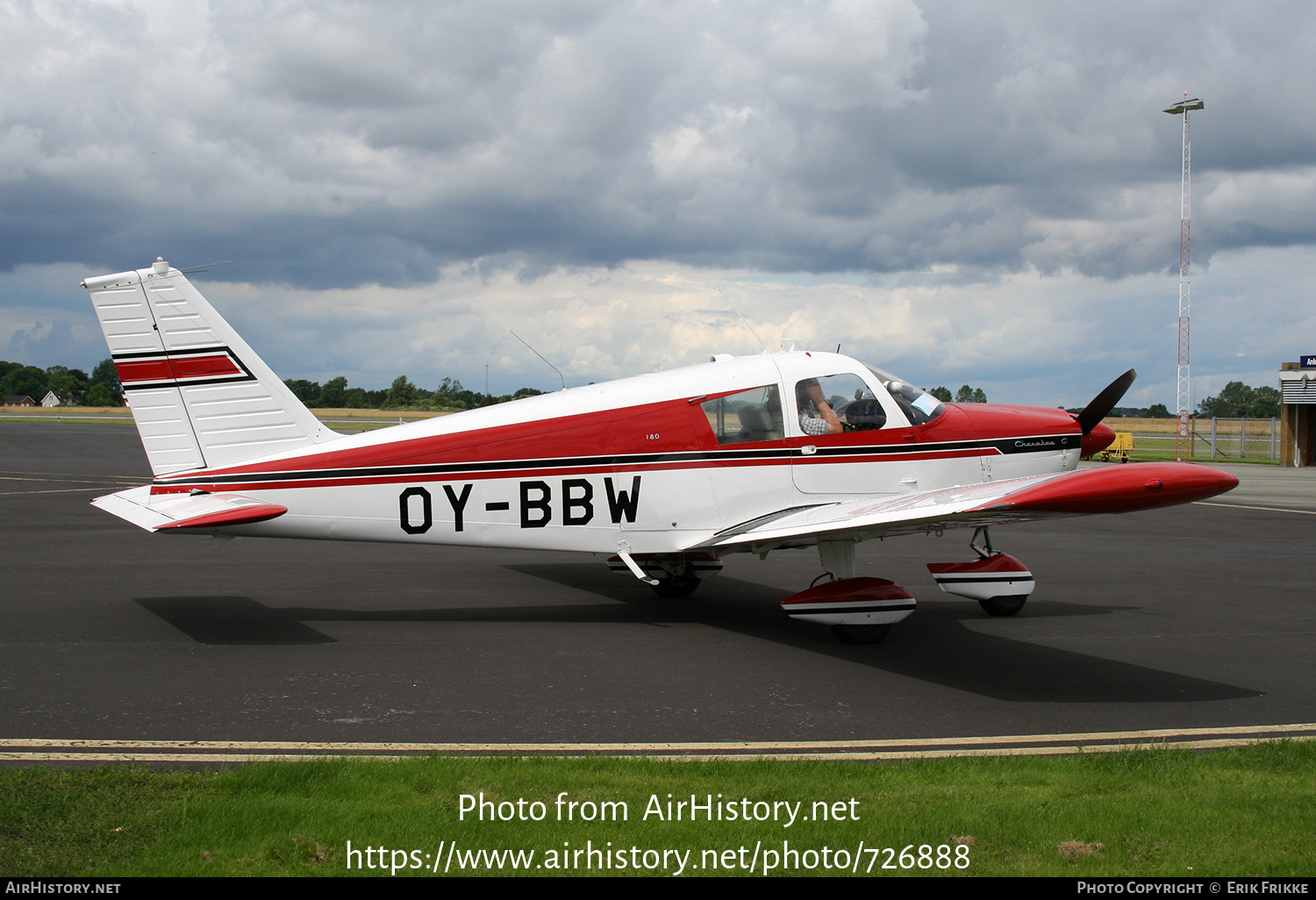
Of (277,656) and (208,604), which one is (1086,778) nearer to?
(277,656)

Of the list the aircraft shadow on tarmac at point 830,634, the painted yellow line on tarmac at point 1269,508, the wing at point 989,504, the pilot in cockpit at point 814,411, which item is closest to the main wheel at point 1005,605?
the aircraft shadow on tarmac at point 830,634

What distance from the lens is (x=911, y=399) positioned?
9.61 m

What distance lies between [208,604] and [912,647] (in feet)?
22.8

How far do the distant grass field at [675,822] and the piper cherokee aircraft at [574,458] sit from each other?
3501 millimetres

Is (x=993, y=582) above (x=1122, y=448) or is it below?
below

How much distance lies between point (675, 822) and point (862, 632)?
4516mm

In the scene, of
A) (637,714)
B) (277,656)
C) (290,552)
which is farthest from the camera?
(290,552)

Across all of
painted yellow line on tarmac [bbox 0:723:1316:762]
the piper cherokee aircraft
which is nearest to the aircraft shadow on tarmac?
the piper cherokee aircraft

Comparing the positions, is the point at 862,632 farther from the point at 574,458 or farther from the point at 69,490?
the point at 69,490

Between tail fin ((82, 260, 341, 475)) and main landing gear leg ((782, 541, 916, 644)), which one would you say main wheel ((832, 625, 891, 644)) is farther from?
tail fin ((82, 260, 341, 475))

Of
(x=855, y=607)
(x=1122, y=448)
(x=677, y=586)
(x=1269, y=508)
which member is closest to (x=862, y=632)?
(x=855, y=607)

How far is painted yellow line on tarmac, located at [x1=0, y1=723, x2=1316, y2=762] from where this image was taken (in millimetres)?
5383
